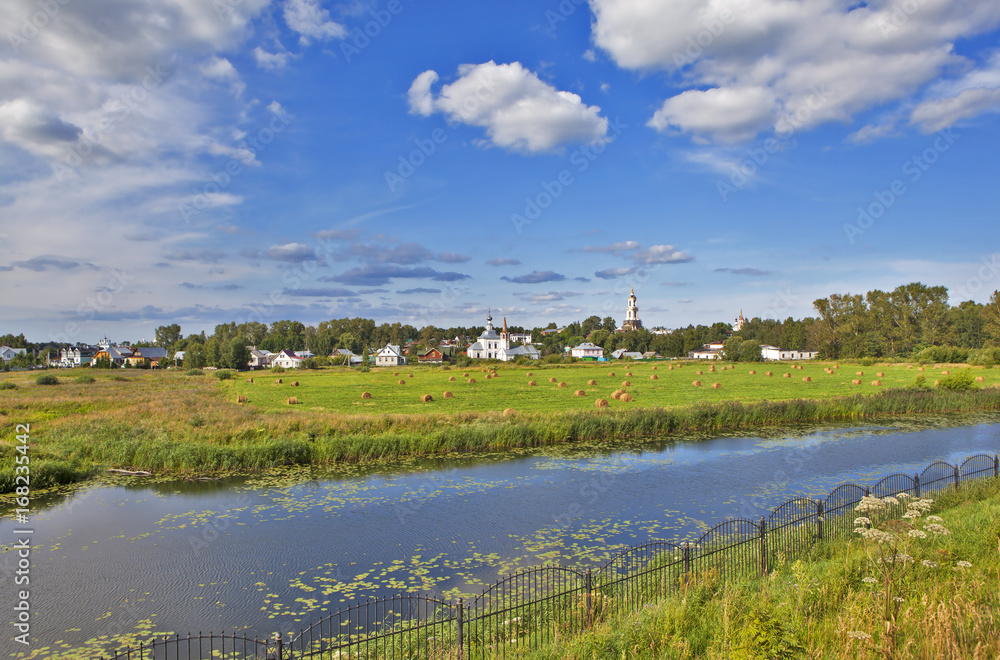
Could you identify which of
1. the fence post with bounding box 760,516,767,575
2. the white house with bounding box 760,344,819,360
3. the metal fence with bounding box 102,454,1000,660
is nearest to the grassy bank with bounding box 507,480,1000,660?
the fence post with bounding box 760,516,767,575

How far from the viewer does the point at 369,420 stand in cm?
2966

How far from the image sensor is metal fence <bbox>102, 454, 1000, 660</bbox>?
871 cm

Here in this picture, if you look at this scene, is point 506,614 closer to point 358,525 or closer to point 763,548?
point 763,548

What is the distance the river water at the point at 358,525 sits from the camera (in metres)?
12.0

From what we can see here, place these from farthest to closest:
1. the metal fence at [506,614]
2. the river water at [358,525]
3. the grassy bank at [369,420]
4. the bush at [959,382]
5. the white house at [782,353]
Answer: the white house at [782,353] < the bush at [959,382] < the grassy bank at [369,420] < the river water at [358,525] < the metal fence at [506,614]

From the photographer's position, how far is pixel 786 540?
12523 mm

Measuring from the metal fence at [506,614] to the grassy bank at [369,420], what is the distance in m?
15.0

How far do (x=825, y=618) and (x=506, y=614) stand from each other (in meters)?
5.40

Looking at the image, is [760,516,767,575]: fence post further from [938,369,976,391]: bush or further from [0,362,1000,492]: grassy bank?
[938,369,976,391]: bush

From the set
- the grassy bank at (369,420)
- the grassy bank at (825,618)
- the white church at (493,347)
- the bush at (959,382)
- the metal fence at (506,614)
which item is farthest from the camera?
the white church at (493,347)

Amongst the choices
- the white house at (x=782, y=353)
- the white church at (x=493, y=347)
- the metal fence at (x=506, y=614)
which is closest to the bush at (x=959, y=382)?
the metal fence at (x=506, y=614)

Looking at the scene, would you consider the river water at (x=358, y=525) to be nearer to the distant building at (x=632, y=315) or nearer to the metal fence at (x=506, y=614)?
the metal fence at (x=506, y=614)

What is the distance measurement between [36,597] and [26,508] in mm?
8853

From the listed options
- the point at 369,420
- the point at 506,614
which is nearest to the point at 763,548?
the point at 506,614
